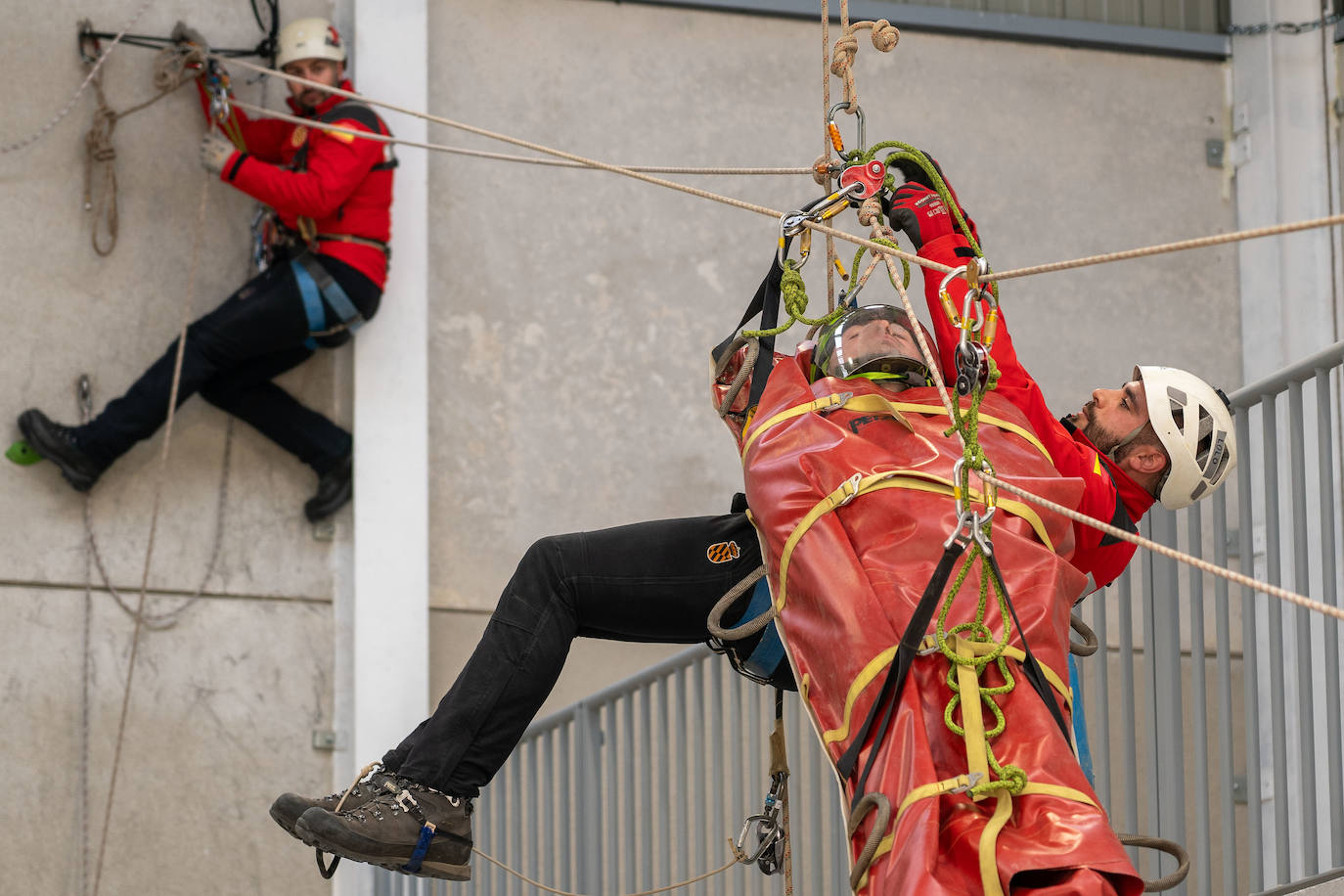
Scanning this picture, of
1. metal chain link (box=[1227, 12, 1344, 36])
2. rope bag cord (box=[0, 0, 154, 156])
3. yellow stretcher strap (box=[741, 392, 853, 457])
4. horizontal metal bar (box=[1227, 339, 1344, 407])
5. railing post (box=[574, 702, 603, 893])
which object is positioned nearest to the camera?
yellow stretcher strap (box=[741, 392, 853, 457])

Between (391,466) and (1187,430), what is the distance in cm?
387

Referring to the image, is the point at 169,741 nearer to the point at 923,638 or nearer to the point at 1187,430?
the point at 1187,430

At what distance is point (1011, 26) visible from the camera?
777 centimetres

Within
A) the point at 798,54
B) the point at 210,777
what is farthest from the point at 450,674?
the point at 798,54

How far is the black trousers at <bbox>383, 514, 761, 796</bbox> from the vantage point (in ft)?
11.0

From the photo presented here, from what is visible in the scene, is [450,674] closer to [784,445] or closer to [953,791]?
[784,445]

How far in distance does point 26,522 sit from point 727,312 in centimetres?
276

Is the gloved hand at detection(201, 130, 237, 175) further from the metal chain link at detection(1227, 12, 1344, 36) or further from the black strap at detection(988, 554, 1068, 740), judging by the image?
the metal chain link at detection(1227, 12, 1344, 36)

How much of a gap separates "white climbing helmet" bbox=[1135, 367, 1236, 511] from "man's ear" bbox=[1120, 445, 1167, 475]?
2cm

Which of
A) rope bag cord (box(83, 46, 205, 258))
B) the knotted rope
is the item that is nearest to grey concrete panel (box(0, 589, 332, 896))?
rope bag cord (box(83, 46, 205, 258))

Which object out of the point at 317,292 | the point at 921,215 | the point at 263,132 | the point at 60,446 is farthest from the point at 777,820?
the point at 263,132

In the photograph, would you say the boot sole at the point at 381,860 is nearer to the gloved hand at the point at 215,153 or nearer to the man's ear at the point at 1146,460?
the man's ear at the point at 1146,460

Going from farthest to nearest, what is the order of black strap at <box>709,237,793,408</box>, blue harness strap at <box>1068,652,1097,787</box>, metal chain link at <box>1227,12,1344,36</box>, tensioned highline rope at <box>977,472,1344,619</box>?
metal chain link at <box>1227,12,1344,36</box>, black strap at <box>709,237,793,408</box>, blue harness strap at <box>1068,652,1097,787</box>, tensioned highline rope at <box>977,472,1344,619</box>

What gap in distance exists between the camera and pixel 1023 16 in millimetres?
7793
